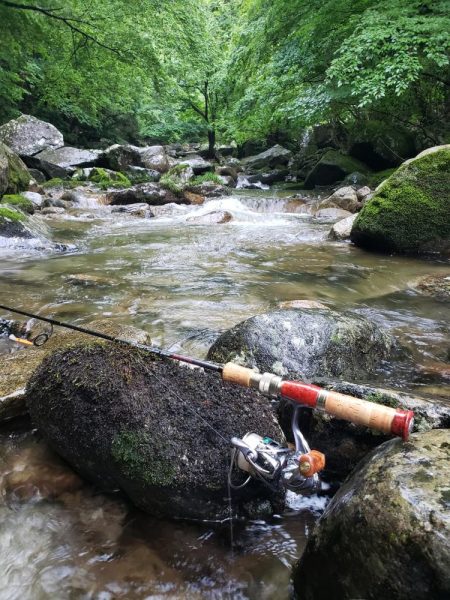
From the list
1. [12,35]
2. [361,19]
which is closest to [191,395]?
[12,35]

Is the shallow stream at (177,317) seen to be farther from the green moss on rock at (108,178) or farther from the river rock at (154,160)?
the river rock at (154,160)

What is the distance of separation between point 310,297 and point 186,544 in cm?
428

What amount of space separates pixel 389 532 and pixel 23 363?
2.97 meters

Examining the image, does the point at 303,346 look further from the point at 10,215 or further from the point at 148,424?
the point at 10,215

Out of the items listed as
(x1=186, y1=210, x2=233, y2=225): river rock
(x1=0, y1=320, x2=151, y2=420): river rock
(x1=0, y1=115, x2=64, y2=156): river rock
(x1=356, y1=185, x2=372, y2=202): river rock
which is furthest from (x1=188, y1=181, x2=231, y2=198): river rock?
(x1=0, y1=320, x2=151, y2=420): river rock

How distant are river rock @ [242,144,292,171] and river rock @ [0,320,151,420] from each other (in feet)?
86.1

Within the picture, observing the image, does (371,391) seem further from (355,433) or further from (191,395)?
(191,395)

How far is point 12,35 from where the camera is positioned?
8289 millimetres

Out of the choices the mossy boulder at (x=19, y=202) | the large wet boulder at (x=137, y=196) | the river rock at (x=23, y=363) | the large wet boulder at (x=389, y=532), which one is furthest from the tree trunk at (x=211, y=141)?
the large wet boulder at (x=389, y=532)

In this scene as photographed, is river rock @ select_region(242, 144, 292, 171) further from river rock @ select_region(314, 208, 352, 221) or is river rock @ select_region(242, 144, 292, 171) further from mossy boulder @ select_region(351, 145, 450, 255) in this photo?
mossy boulder @ select_region(351, 145, 450, 255)

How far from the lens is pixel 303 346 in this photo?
3.62m

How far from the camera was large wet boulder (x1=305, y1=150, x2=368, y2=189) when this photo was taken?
19203mm

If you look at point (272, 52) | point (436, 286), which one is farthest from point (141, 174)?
point (436, 286)

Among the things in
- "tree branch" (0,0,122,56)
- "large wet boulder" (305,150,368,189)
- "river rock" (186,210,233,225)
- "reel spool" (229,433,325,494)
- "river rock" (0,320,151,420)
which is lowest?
"river rock" (186,210,233,225)
